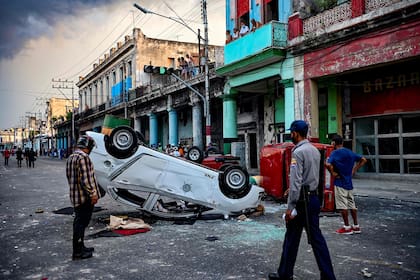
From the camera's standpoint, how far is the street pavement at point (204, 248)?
4270 mm

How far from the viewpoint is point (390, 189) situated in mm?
11555

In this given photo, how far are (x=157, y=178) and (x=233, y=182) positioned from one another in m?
1.56

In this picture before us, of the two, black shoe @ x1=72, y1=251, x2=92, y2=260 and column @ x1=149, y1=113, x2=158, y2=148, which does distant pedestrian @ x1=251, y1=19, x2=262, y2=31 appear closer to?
black shoe @ x1=72, y1=251, x2=92, y2=260

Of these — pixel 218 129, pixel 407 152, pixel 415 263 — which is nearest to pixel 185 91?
pixel 218 129

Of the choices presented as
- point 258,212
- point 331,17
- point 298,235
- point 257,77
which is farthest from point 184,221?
point 257,77

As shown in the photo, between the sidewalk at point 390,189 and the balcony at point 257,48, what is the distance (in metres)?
6.32

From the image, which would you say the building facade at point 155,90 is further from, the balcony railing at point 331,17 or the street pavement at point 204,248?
the street pavement at point 204,248

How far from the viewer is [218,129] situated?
1000 inches

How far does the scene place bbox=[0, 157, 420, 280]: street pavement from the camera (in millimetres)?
4270

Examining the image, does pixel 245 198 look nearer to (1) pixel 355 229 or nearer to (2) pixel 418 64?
(1) pixel 355 229

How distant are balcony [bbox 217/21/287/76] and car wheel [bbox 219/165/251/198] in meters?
8.93

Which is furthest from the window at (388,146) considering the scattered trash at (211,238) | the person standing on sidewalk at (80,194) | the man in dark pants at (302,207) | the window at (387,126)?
the person standing on sidewalk at (80,194)

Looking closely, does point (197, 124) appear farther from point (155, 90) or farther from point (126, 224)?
point (126, 224)

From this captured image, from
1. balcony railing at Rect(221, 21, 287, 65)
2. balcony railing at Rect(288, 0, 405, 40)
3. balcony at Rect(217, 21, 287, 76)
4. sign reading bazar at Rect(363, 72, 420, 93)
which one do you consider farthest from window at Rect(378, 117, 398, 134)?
balcony railing at Rect(221, 21, 287, 65)
